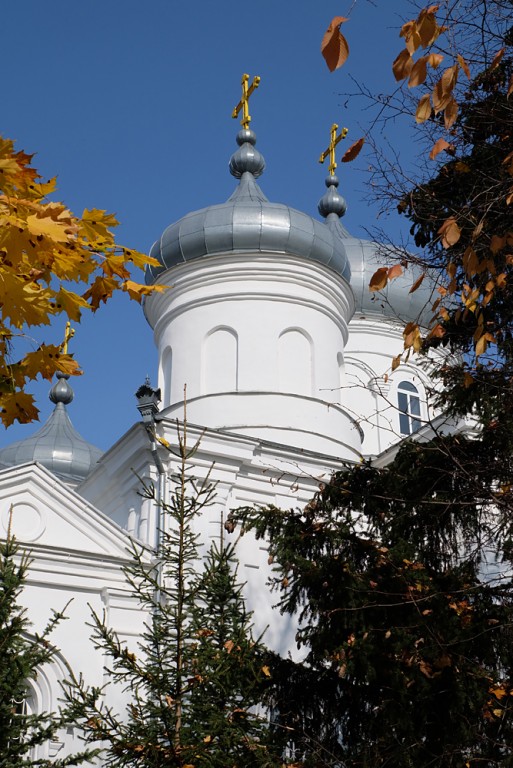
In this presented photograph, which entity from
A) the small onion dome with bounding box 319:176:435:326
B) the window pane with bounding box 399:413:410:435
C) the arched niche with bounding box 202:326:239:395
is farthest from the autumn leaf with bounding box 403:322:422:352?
the small onion dome with bounding box 319:176:435:326

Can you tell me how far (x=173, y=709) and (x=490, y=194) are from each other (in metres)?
3.82

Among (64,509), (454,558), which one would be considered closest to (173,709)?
(454,558)

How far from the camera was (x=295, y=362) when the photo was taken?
16.6 meters

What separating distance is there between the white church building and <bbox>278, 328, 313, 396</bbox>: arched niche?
22 millimetres

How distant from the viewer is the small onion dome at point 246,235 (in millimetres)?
17094

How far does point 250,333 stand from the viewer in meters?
16.5

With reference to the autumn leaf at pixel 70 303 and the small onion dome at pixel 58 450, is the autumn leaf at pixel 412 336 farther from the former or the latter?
the small onion dome at pixel 58 450

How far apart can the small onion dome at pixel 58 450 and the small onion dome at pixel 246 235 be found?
7.27m

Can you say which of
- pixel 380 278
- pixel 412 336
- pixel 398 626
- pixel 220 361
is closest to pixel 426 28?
pixel 380 278

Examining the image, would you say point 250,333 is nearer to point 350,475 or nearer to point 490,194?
point 350,475

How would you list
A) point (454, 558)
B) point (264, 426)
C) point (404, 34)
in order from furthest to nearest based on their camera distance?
point (264, 426) < point (454, 558) < point (404, 34)

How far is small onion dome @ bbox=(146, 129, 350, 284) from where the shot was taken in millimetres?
17094

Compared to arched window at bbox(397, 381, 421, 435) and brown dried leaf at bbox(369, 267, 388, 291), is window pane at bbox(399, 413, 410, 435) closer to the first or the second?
arched window at bbox(397, 381, 421, 435)

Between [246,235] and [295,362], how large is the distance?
2.21 m
